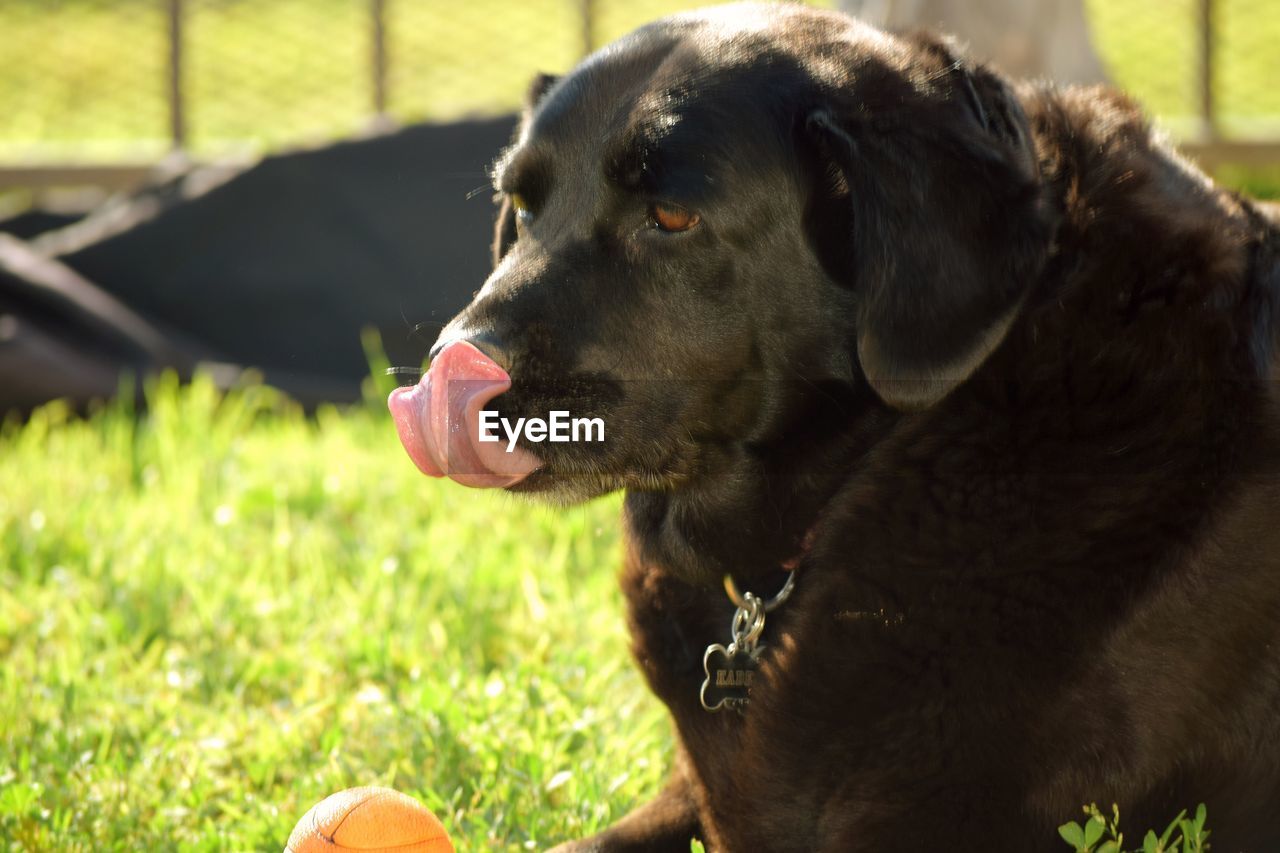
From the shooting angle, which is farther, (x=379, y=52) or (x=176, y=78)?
(x=379, y=52)

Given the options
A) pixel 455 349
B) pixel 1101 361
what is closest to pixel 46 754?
pixel 455 349

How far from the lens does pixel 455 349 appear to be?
200 cm

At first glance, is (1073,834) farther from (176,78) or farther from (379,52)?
(176,78)

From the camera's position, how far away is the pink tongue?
6.38ft

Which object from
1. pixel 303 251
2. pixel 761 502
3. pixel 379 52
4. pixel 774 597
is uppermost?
pixel 761 502

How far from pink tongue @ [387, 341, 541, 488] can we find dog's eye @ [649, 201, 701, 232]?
13.0 inches

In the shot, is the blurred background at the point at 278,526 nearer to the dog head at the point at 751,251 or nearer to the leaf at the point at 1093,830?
the leaf at the point at 1093,830

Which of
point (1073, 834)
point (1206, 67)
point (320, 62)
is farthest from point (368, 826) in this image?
point (320, 62)

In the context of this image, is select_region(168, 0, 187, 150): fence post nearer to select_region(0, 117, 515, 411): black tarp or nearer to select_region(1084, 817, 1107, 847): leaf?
select_region(0, 117, 515, 411): black tarp

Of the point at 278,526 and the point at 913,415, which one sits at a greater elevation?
the point at 913,415

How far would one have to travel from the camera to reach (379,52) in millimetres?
8016

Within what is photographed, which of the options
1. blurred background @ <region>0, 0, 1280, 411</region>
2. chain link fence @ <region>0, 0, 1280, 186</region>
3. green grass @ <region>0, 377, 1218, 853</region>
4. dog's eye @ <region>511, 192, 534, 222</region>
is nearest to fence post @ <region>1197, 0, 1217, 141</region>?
blurred background @ <region>0, 0, 1280, 411</region>

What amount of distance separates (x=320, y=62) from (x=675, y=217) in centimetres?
992

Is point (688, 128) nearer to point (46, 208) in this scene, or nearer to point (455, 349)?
point (455, 349)
